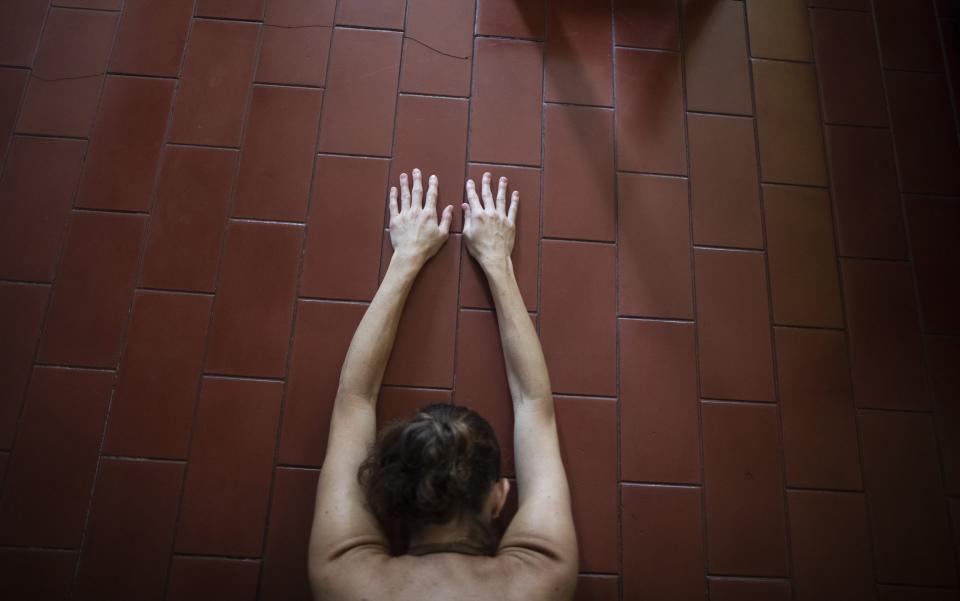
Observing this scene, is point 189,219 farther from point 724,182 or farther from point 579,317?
point 724,182

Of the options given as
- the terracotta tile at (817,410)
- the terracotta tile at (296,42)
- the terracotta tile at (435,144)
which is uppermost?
the terracotta tile at (296,42)

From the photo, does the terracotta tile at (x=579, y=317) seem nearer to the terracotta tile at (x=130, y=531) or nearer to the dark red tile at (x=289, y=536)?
the dark red tile at (x=289, y=536)

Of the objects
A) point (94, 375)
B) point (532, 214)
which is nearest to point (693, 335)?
point (532, 214)

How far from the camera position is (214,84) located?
2.03 metres

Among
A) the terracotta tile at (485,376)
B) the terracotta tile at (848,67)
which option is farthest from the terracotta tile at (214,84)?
the terracotta tile at (848,67)

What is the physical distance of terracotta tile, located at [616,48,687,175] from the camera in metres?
2.02

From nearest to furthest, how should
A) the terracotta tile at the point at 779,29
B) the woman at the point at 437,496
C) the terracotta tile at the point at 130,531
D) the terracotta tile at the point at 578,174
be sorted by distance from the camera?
the woman at the point at 437,496, the terracotta tile at the point at 130,531, the terracotta tile at the point at 578,174, the terracotta tile at the point at 779,29

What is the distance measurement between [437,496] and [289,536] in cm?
63

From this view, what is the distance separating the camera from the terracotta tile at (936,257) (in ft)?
6.32

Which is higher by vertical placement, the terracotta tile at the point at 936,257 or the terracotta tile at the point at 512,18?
the terracotta tile at the point at 512,18

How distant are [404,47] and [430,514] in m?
1.51

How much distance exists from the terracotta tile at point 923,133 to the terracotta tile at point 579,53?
981mm

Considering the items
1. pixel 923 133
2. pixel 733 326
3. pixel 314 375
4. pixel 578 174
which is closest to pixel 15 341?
pixel 314 375

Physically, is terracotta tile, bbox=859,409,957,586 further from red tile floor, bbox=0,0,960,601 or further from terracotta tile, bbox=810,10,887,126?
terracotta tile, bbox=810,10,887,126
